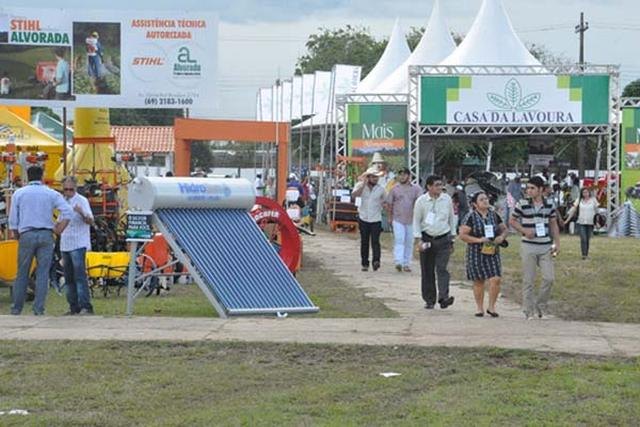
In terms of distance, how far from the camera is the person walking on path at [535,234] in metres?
13.2

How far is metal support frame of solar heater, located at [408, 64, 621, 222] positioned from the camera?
35.3m

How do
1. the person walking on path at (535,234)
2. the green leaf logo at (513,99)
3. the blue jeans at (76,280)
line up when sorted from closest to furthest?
the person walking on path at (535,234)
the blue jeans at (76,280)
the green leaf logo at (513,99)

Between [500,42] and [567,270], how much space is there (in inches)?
718

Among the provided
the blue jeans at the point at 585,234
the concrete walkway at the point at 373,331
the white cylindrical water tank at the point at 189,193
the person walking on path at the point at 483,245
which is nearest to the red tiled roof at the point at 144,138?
the blue jeans at the point at 585,234

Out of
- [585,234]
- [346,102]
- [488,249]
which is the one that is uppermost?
[346,102]

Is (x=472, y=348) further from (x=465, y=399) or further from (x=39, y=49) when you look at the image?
(x=39, y=49)

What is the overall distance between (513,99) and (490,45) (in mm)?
3577

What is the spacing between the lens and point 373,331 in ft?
37.8

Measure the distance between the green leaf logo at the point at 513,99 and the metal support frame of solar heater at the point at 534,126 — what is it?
47 cm

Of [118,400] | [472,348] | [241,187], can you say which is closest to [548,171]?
[241,187]

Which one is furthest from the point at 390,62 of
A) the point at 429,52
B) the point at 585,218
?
the point at 585,218

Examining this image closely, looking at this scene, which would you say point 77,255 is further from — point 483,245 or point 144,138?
point 144,138

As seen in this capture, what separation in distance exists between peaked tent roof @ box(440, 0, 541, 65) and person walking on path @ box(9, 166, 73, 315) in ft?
84.0

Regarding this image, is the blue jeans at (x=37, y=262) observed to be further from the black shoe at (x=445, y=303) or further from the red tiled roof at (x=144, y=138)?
the red tiled roof at (x=144, y=138)
